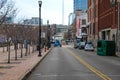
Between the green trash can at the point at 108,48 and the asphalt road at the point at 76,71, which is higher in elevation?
the green trash can at the point at 108,48

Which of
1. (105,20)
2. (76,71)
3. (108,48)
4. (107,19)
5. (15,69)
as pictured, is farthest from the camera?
(105,20)

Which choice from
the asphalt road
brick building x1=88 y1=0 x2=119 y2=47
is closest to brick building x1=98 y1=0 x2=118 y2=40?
brick building x1=88 y1=0 x2=119 y2=47

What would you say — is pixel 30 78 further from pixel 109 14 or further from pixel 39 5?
pixel 109 14

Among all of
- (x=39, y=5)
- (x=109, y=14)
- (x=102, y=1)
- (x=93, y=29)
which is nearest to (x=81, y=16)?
(x=93, y=29)

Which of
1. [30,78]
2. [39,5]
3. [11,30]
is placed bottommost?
[30,78]

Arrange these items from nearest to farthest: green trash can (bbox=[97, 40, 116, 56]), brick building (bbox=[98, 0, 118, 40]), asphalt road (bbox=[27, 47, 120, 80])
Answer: asphalt road (bbox=[27, 47, 120, 80])
green trash can (bbox=[97, 40, 116, 56])
brick building (bbox=[98, 0, 118, 40])

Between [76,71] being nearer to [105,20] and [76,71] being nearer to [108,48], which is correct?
[108,48]

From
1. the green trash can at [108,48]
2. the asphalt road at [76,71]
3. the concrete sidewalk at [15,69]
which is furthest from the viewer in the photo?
the green trash can at [108,48]

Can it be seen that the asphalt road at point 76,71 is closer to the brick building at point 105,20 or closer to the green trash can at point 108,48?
the green trash can at point 108,48

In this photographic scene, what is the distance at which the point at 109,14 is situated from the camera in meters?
82.1

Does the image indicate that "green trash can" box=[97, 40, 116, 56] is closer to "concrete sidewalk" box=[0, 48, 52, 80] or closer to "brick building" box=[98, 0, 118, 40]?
"brick building" box=[98, 0, 118, 40]

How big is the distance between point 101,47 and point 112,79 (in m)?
40.3

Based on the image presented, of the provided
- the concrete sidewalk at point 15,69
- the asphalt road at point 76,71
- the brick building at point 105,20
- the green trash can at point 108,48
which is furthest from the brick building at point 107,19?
the concrete sidewalk at point 15,69

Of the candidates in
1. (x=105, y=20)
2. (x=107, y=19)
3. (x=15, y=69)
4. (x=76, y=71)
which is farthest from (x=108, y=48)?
(x=15, y=69)
